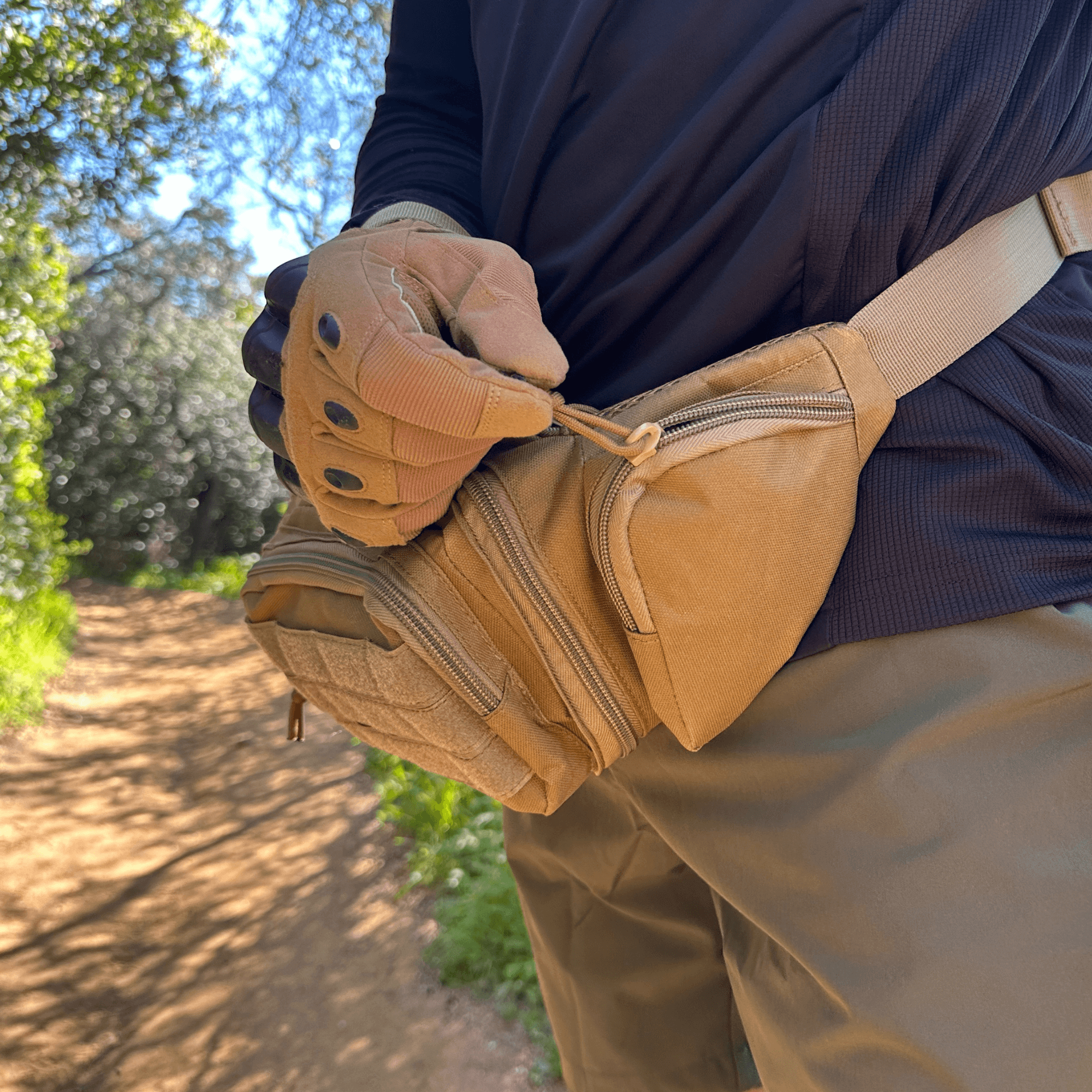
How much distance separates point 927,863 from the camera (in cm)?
77

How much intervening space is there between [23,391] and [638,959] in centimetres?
661

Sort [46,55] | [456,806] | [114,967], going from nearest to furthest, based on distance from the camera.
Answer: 1. [114,967]
2. [456,806]
3. [46,55]

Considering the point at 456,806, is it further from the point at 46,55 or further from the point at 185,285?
the point at 185,285

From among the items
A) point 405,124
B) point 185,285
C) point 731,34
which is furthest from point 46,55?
point 731,34

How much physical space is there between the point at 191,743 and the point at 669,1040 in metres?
5.15

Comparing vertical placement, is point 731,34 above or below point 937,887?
above

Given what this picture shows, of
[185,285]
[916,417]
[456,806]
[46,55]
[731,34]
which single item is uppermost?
[46,55]

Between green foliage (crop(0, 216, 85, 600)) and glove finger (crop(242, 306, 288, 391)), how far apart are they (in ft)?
19.6

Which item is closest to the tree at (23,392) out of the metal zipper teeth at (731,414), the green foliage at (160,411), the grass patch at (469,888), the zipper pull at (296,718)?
the green foliage at (160,411)

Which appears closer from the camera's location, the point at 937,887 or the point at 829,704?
the point at 937,887

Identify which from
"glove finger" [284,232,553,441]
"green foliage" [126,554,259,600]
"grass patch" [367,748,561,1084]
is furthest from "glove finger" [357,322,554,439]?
"green foliage" [126,554,259,600]

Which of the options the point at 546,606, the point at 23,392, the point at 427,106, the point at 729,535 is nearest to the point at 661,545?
the point at 729,535

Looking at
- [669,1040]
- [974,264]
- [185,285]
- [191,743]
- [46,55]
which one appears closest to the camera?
[974,264]

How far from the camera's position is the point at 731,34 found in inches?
37.1
